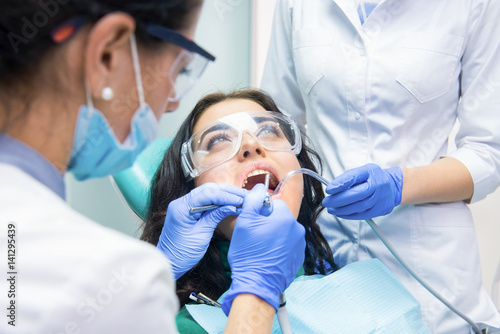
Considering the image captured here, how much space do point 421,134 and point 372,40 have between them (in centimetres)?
35

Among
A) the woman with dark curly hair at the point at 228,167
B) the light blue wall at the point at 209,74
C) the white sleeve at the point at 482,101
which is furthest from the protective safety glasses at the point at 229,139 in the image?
the light blue wall at the point at 209,74

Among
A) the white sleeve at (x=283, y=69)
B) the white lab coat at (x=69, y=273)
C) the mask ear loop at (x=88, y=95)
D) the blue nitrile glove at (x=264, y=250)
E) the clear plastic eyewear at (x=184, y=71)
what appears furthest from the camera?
the white sleeve at (x=283, y=69)

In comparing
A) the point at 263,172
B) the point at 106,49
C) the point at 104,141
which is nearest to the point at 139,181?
the point at 263,172

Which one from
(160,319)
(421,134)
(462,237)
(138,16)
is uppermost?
(138,16)

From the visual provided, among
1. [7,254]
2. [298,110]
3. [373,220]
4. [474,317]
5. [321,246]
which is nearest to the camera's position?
[7,254]

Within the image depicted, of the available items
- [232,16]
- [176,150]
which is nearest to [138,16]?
[176,150]

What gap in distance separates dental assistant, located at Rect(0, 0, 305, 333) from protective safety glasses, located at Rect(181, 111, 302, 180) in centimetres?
68

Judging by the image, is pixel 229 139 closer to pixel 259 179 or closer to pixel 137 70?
pixel 259 179

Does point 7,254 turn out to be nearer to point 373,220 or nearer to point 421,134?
point 373,220

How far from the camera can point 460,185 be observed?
5.13ft

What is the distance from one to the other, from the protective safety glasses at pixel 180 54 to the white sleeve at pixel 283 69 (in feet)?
3.09

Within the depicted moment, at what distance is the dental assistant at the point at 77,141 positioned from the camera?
66 cm

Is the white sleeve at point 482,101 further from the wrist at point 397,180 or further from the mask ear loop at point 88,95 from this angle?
the mask ear loop at point 88,95

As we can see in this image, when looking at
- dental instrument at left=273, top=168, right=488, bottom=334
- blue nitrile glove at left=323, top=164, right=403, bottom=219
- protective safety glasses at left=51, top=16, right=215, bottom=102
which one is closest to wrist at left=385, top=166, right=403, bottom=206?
blue nitrile glove at left=323, top=164, right=403, bottom=219
